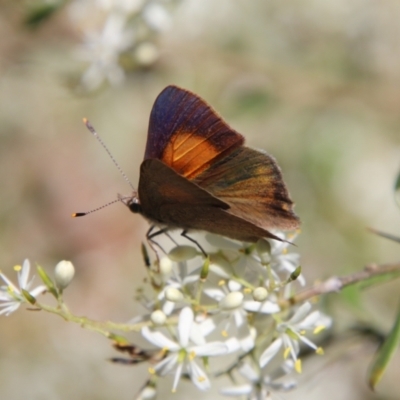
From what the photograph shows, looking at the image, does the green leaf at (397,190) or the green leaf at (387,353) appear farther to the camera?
the green leaf at (397,190)

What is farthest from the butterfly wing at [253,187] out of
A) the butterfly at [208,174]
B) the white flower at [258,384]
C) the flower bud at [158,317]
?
the white flower at [258,384]

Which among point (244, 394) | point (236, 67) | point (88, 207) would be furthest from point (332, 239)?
point (244, 394)

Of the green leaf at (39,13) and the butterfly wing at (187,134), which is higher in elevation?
the green leaf at (39,13)

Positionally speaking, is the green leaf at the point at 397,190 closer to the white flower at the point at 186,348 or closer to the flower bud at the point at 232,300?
the flower bud at the point at 232,300

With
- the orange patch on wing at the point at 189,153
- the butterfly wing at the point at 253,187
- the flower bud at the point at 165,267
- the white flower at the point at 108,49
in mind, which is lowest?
the flower bud at the point at 165,267

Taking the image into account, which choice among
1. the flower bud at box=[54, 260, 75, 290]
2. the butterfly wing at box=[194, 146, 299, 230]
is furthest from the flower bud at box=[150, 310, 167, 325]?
the butterfly wing at box=[194, 146, 299, 230]

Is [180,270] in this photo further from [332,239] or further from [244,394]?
[332,239]

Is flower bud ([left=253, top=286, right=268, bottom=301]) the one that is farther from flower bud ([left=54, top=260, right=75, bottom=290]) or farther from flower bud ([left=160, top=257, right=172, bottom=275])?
flower bud ([left=54, top=260, right=75, bottom=290])

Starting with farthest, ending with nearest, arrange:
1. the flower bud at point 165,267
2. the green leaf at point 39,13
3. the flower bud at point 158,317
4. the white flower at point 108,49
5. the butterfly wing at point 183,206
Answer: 1. the white flower at point 108,49
2. the green leaf at point 39,13
3. the flower bud at point 165,267
4. the flower bud at point 158,317
5. the butterfly wing at point 183,206
